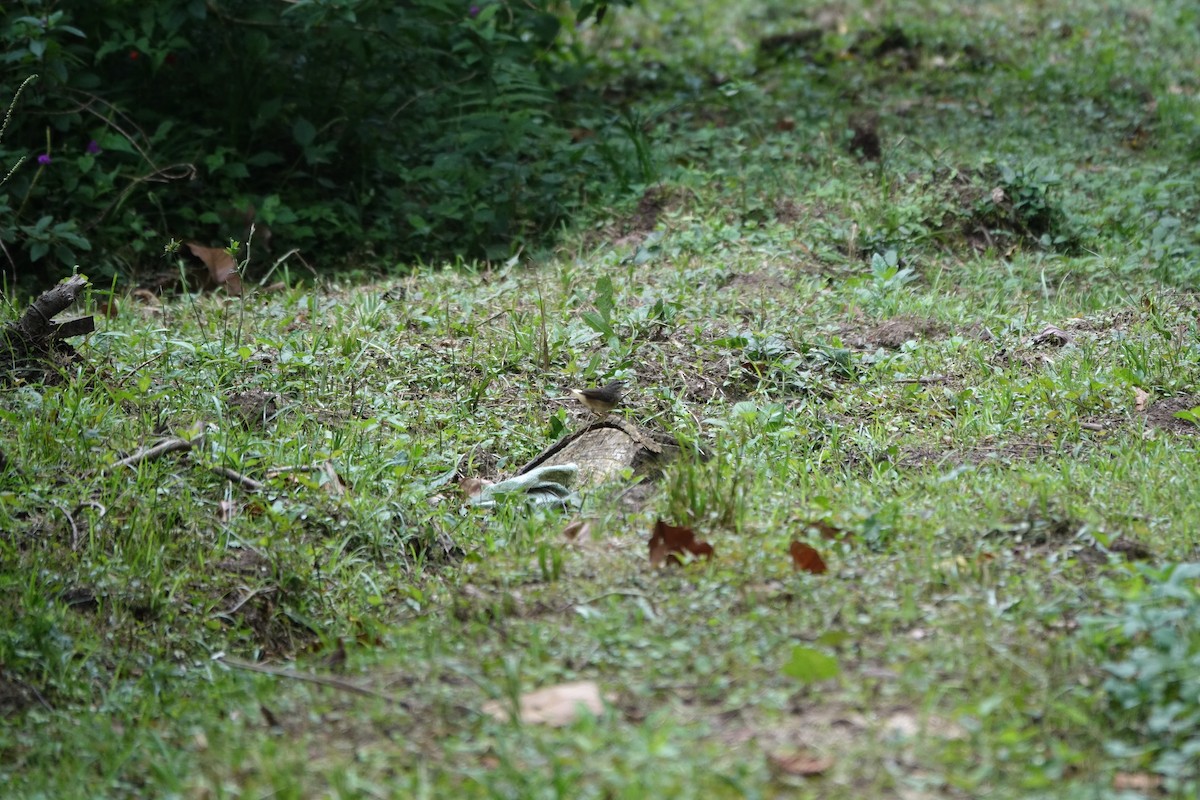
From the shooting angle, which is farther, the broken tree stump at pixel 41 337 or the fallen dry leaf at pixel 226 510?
the broken tree stump at pixel 41 337

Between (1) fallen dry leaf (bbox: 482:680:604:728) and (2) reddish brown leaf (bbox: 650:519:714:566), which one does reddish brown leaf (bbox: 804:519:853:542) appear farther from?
(1) fallen dry leaf (bbox: 482:680:604:728)

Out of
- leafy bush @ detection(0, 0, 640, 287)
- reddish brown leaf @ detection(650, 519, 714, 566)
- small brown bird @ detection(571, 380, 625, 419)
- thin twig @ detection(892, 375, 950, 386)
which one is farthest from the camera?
leafy bush @ detection(0, 0, 640, 287)

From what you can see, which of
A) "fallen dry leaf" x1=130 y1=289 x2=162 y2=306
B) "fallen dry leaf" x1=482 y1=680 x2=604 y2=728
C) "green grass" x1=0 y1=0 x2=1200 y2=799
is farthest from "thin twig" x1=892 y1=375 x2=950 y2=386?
"fallen dry leaf" x1=130 y1=289 x2=162 y2=306

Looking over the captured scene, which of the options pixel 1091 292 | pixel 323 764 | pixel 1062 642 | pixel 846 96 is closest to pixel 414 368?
pixel 323 764

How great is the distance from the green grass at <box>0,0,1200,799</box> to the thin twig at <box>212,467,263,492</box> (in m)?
0.03

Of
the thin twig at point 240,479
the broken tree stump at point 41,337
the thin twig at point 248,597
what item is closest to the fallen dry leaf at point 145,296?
the broken tree stump at point 41,337

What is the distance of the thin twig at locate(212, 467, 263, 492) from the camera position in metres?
3.18

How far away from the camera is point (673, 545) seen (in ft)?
9.00

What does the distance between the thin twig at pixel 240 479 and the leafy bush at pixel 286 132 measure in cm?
240

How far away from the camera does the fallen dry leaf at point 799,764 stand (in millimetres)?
1949

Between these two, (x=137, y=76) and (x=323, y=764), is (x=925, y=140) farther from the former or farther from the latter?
(x=323, y=764)

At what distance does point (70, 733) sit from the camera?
242 centimetres

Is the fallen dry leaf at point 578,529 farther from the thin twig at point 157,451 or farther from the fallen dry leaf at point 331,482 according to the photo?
the thin twig at point 157,451

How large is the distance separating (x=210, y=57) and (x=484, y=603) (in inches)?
176
